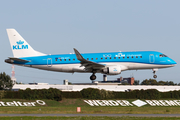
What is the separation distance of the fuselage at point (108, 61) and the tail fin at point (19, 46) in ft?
5.05

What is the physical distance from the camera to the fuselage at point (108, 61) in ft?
169

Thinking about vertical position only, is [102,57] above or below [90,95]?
above

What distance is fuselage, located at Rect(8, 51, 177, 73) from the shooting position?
2029 inches

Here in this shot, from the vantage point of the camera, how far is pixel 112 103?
50750 millimetres

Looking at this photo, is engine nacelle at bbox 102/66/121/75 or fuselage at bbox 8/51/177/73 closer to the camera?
engine nacelle at bbox 102/66/121/75

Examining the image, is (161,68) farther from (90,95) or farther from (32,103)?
(32,103)

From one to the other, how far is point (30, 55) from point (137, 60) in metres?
19.5

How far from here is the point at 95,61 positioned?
5244 centimetres

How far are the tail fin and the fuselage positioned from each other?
1.54 metres

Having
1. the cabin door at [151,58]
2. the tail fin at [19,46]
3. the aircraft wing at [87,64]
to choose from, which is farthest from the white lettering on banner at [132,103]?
the tail fin at [19,46]

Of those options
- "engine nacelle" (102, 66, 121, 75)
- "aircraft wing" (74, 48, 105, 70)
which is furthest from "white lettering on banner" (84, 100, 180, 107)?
"aircraft wing" (74, 48, 105, 70)

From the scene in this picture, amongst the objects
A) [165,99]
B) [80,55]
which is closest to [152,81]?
[165,99]

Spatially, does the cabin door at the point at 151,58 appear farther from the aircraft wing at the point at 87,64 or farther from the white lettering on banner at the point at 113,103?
the white lettering on banner at the point at 113,103

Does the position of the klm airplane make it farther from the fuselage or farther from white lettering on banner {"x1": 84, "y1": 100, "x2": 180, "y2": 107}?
white lettering on banner {"x1": 84, "y1": 100, "x2": 180, "y2": 107}
